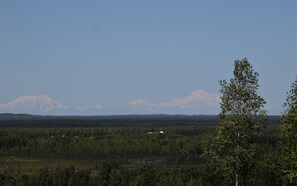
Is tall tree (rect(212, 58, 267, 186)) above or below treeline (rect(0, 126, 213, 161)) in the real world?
above

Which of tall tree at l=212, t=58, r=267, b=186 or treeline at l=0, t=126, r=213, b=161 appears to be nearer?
tall tree at l=212, t=58, r=267, b=186

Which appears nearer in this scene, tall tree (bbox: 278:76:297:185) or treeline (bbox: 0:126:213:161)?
tall tree (bbox: 278:76:297:185)

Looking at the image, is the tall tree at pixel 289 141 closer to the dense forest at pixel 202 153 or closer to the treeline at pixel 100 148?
the dense forest at pixel 202 153

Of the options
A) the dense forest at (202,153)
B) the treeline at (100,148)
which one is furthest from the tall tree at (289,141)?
the treeline at (100,148)

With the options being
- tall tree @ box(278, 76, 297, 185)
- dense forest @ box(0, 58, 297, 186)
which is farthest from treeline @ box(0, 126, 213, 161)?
tall tree @ box(278, 76, 297, 185)

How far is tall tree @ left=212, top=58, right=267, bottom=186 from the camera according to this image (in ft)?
93.6

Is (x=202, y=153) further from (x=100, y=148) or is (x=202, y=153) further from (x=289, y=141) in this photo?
(x=100, y=148)

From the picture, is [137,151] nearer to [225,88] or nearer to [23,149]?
[23,149]

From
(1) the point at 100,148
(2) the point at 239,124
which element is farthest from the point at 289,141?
(1) the point at 100,148

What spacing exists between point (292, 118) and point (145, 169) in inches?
2215

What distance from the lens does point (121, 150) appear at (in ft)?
537

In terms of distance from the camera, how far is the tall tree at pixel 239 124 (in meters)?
28.5

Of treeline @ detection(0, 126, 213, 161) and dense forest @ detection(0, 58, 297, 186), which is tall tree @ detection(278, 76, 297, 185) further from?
treeline @ detection(0, 126, 213, 161)

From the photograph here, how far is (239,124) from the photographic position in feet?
94.0
